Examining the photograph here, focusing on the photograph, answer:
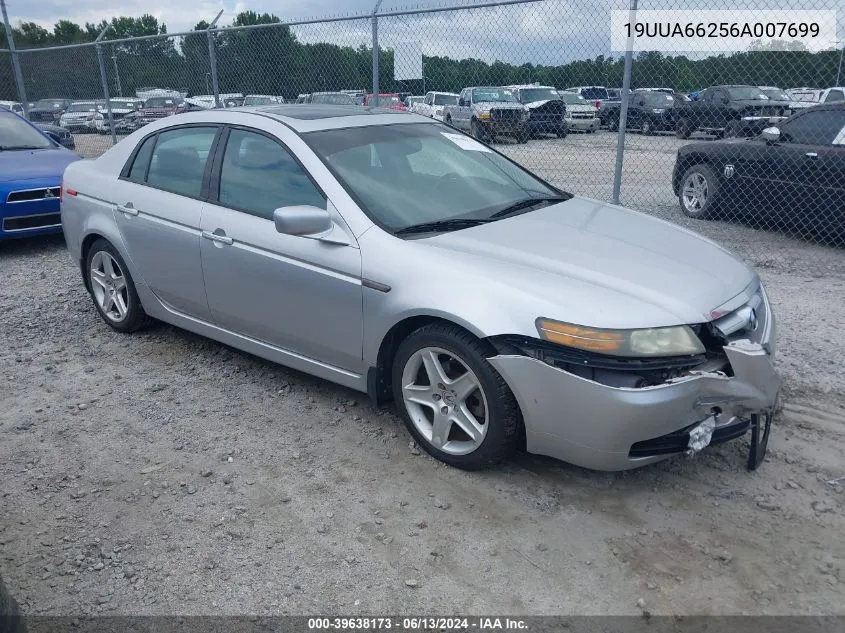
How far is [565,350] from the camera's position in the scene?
9.46ft

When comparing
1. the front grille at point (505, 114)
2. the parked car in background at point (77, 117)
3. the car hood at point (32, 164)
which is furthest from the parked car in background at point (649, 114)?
the parked car in background at point (77, 117)

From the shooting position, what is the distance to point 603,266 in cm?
321

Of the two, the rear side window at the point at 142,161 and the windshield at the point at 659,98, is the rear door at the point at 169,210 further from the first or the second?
the windshield at the point at 659,98

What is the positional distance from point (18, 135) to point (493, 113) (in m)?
7.24

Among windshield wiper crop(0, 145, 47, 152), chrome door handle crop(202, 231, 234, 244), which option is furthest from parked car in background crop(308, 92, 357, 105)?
chrome door handle crop(202, 231, 234, 244)

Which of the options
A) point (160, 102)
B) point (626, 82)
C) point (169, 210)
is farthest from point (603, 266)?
point (160, 102)

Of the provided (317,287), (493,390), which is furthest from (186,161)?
(493,390)

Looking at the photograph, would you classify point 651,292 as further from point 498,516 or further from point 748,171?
point 748,171

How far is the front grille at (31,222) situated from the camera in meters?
7.40

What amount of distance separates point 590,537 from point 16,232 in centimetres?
695

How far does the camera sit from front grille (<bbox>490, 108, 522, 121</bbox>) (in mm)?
11500

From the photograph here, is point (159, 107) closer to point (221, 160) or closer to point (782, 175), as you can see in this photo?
point (221, 160)

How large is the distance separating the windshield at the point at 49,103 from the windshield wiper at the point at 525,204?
13.9 metres

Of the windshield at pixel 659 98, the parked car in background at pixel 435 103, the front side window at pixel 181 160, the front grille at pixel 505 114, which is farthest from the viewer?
the windshield at pixel 659 98
